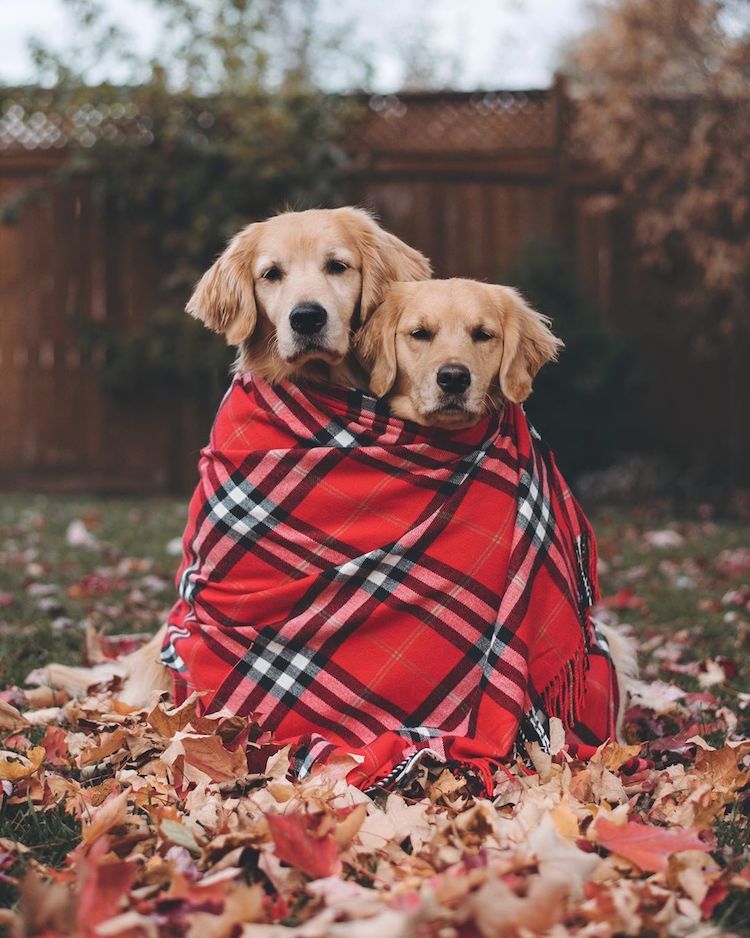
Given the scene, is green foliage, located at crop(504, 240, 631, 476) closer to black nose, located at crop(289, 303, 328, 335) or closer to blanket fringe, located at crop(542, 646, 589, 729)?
black nose, located at crop(289, 303, 328, 335)

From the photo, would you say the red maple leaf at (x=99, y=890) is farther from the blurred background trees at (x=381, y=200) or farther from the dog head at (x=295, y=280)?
the blurred background trees at (x=381, y=200)

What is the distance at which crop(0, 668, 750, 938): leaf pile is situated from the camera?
166 cm

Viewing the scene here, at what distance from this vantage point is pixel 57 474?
9188 millimetres

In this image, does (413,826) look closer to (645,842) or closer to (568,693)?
(645,842)

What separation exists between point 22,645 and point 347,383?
5.78 feet

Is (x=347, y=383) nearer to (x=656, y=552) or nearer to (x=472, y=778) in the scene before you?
(x=472, y=778)

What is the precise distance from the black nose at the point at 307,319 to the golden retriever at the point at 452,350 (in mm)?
133

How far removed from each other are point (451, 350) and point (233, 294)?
78cm

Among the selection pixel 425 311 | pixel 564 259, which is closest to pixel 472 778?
pixel 425 311

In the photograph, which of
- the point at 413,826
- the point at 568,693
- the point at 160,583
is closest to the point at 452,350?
the point at 568,693

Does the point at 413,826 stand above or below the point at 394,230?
below

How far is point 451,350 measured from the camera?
2713 mm

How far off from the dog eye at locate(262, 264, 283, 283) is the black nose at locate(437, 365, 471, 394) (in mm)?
729

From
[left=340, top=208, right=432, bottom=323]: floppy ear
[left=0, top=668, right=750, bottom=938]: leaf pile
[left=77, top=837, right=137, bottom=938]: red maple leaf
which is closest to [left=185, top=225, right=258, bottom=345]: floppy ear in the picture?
[left=340, top=208, right=432, bottom=323]: floppy ear
